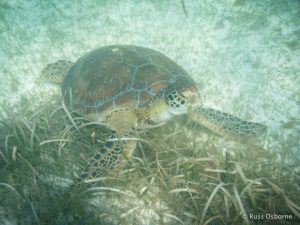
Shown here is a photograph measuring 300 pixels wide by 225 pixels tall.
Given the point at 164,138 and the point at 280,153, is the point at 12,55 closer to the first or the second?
the point at 164,138

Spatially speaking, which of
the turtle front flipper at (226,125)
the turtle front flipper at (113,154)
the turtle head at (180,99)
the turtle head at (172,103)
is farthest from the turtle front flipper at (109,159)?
the turtle front flipper at (226,125)

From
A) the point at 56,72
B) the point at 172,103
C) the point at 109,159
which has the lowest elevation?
the point at 109,159

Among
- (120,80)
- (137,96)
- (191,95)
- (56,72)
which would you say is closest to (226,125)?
(191,95)

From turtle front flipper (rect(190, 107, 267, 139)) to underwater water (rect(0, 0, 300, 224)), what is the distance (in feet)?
0.49

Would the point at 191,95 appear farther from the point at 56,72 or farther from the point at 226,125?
the point at 56,72

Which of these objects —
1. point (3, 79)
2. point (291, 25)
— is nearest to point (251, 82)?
point (291, 25)

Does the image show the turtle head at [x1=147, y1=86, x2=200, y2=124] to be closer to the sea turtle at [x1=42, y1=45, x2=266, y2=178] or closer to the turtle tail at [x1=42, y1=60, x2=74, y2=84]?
the sea turtle at [x1=42, y1=45, x2=266, y2=178]

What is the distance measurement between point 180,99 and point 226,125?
30.0 inches

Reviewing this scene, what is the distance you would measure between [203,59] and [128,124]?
2.42 m

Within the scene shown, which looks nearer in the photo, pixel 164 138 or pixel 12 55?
pixel 164 138

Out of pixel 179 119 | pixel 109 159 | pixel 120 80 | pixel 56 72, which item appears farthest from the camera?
pixel 56 72

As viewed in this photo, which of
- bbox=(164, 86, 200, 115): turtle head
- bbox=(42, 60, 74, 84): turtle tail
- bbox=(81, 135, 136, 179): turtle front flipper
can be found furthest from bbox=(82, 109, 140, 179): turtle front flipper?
bbox=(42, 60, 74, 84): turtle tail

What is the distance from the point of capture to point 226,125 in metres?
3.44

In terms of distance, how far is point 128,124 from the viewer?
10.8ft
